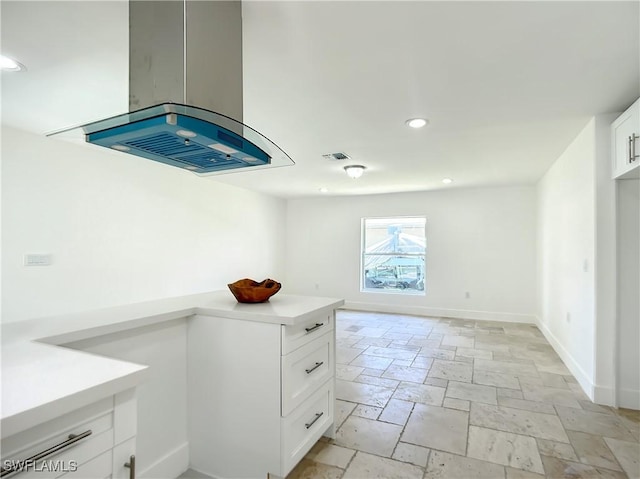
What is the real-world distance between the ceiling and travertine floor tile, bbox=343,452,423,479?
2429 millimetres

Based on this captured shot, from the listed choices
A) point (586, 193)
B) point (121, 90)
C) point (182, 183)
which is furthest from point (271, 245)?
point (586, 193)

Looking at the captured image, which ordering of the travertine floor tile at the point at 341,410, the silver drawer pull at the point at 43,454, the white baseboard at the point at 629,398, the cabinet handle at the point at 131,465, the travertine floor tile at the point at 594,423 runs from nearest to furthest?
1. the silver drawer pull at the point at 43,454
2. the cabinet handle at the point at 131,465
3. the travertine floor tile at the point at 594,423
4. the travertine floor tile at the point at 341,410
5. the white baseboard at the point at 629,398

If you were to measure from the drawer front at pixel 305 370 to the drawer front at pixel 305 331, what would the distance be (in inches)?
1.2

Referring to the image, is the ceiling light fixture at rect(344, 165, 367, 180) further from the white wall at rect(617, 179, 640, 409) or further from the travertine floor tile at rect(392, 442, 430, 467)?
the travertine floor tile at rect(392, 442, 430, 467)

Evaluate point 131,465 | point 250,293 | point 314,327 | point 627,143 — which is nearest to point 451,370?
point 314,327

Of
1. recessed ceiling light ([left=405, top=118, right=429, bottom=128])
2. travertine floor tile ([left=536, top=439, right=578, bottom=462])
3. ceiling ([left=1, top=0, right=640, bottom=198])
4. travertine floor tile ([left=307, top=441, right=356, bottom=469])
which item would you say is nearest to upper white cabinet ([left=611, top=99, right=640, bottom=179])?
ceiling ([left=1, top=0, right=640, bottom=198])

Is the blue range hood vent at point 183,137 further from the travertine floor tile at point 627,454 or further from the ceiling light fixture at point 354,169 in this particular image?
the ceiling light fixture at point 354,169

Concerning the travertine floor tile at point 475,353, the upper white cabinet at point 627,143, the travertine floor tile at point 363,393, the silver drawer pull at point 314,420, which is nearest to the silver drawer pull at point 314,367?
the silver drawer pull at point 314,420

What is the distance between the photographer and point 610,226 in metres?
2.79

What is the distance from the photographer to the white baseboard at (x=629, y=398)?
274cm

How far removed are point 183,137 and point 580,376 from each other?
3954mm

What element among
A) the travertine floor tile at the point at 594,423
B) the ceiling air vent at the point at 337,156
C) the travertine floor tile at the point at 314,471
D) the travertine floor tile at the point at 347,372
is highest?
the ceiling air vent at the point at 337,156

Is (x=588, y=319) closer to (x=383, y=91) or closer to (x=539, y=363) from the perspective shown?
(x=539, y=363)

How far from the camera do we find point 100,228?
13.1 feet
